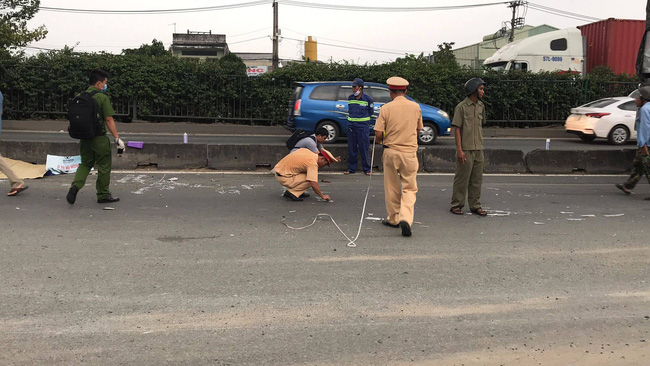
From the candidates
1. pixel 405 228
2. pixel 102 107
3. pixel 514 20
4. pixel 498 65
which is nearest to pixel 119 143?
pixel 102 107

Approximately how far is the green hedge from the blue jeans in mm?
11294

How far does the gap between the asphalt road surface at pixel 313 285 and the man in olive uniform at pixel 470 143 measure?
1.63ft

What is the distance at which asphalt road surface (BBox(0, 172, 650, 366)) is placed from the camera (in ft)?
12.6

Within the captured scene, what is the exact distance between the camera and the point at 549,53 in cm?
2491

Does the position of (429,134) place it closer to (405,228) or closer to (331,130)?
(331,130)

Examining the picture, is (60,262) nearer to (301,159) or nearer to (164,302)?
(164,302)

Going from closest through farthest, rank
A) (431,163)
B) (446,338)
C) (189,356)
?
(189,356) → (446,338) → (431,163)

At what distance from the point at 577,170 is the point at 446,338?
32.7ft

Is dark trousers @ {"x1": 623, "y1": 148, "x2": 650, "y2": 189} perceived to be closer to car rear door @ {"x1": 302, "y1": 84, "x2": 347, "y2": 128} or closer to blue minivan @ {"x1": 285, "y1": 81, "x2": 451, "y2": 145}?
blue minivan @ {"x1": 285, "y1": 81, "x2": 451, "y2": 145}

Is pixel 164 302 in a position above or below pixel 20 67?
below

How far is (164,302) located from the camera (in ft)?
15.1

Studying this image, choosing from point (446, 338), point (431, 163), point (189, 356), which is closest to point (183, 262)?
point (189, 356)

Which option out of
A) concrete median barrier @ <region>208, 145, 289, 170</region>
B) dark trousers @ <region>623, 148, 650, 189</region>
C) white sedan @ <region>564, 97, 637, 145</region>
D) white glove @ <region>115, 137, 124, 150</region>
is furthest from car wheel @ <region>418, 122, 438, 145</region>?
white glove @ <region>115, 137, 124, 150</region>

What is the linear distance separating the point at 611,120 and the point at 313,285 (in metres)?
16.9
